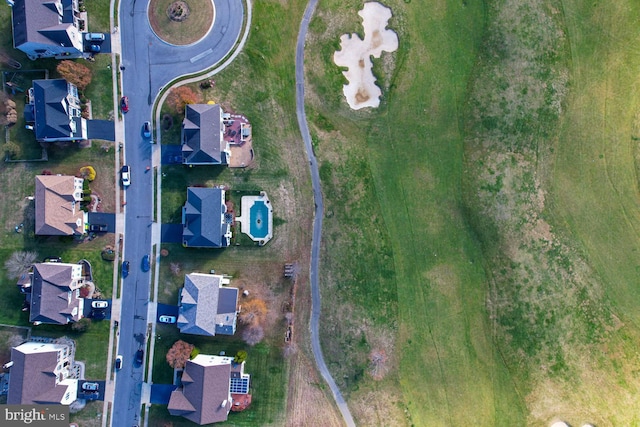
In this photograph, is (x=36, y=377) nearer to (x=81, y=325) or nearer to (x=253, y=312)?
(x=81, y=325)

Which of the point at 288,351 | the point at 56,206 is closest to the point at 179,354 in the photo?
the point at 288,351

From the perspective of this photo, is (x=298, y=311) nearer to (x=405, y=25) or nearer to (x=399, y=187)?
(x=399, y=187)

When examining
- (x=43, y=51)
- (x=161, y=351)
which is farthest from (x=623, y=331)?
(x=43, y=51)

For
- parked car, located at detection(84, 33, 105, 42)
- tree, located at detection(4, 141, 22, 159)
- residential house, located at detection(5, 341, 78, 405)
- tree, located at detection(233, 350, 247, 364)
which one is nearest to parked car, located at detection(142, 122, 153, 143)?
parked car, located at detection(84, 33, 105, 42)

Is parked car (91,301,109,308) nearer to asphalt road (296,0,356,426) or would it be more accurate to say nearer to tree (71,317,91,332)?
tree (71,317,91,332)

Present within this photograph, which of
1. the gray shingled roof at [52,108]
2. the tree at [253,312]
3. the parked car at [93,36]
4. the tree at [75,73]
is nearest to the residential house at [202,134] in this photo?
the tree at [75,73]

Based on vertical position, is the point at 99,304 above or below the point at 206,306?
below
